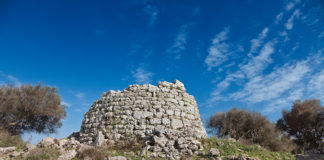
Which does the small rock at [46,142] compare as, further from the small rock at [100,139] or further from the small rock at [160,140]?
the small rock at [160,140]

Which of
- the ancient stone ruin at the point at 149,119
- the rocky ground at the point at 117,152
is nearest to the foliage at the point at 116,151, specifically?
the rocky ground at the point at 117,152

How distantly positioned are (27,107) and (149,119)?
1130 centimetres

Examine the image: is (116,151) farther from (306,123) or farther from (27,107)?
(306,123)

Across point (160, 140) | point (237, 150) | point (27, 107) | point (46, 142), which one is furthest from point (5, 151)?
point (237, 150)

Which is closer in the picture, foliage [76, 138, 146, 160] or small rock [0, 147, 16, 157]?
foliage [76, 138, 146, 160]

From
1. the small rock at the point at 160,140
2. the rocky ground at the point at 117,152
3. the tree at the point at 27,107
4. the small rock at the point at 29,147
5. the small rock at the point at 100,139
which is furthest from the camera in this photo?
the tree at the point at 27,107

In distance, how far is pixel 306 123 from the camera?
1925cm

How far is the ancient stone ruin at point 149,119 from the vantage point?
870cm

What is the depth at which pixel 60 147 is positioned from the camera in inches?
338

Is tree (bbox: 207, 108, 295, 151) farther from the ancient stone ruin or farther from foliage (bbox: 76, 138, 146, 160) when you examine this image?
foliage (bbox: 76, 138, 146, 160)

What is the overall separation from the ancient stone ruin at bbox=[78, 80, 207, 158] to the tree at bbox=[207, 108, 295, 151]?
22.2 feet

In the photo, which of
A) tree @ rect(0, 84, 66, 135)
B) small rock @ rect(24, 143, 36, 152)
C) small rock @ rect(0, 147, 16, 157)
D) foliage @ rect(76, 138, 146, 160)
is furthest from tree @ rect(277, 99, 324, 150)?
tree @ rect(0, 84, 66, 135)

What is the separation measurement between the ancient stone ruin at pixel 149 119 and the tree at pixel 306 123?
13724 millimetres

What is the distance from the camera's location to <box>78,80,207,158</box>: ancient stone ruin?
8.70m
